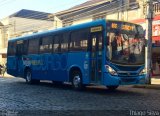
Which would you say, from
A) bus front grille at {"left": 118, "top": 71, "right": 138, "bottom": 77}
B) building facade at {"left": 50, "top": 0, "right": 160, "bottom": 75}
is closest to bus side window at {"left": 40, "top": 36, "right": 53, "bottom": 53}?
bus front grille at {"left": 118, "top": 71, "right": 138, "bottom": 77}

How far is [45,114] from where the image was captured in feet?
35.0

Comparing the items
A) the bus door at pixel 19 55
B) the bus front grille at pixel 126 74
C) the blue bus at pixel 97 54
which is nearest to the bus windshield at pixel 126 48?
the blue bus at pixel 97 54

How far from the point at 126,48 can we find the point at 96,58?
55.8 inches

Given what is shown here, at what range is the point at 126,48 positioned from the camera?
16781 millimetres

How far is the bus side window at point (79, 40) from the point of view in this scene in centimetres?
1778

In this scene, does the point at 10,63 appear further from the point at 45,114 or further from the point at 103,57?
the point at 45,114

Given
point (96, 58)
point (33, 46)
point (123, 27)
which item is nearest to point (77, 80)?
point (96, 58)

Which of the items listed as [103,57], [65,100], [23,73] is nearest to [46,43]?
[23,73]

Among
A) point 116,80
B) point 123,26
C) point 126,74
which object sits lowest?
point 116,80

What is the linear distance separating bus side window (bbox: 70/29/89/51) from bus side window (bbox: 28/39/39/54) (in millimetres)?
4374

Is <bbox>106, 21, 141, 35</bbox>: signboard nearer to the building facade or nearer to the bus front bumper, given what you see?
the bus front bumper

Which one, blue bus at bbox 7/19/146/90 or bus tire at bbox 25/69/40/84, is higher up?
blue bus at bbox 7/19/146/90

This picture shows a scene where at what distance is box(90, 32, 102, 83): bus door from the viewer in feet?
→ 55.1

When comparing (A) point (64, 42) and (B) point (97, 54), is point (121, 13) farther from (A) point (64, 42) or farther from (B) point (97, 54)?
(B) point (97, 54)
